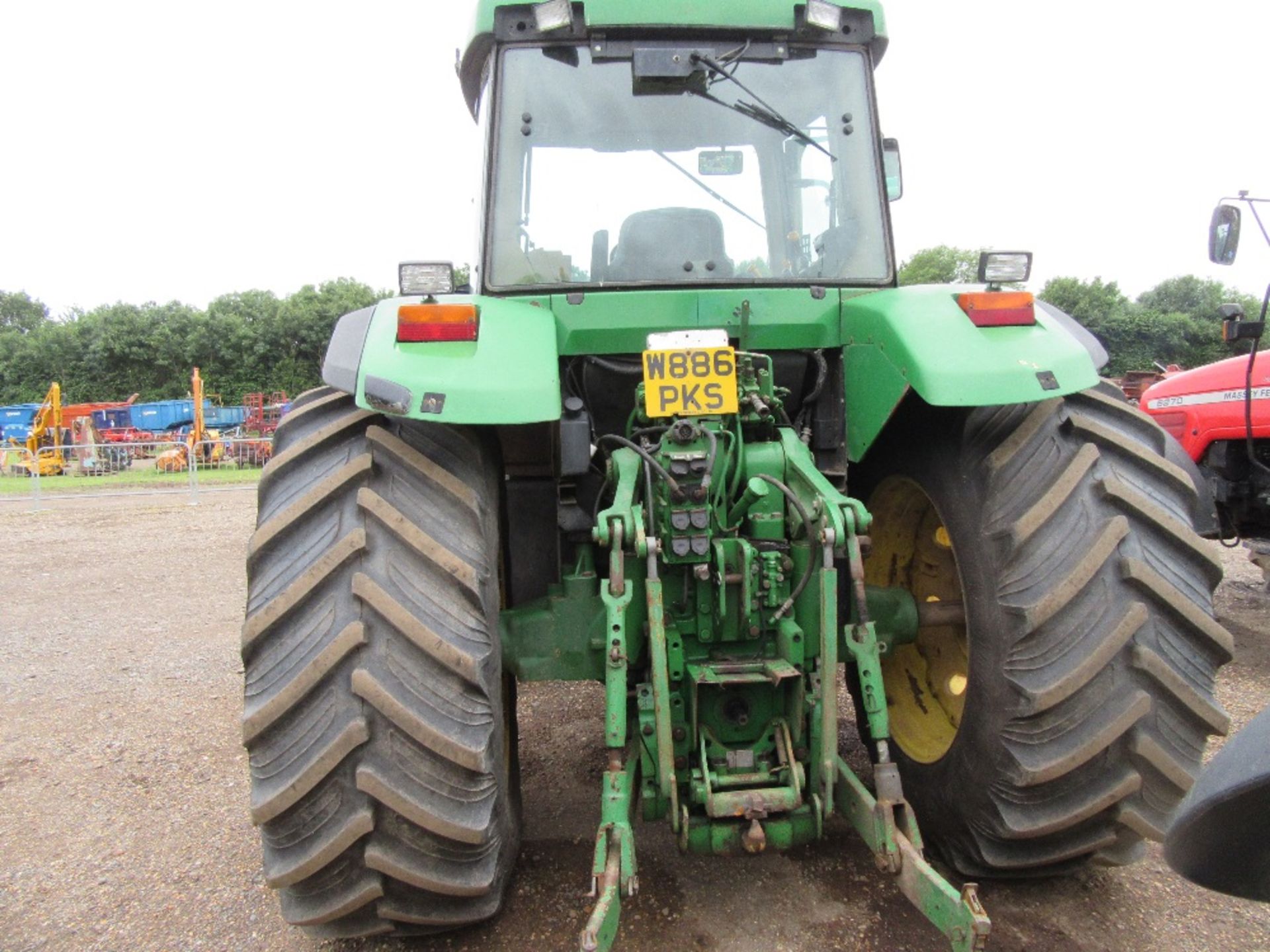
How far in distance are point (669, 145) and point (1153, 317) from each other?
43.2 metres

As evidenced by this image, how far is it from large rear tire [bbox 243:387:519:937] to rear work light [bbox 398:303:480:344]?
1.08 ft

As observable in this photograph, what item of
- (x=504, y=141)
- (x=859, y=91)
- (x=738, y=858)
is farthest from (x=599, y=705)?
(x=859, y=91)

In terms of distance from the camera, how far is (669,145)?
287 cm

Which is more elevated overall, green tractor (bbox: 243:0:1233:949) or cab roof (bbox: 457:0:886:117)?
cab roof (bbox: 457:0:886:117)

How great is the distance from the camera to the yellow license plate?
2.27 meters

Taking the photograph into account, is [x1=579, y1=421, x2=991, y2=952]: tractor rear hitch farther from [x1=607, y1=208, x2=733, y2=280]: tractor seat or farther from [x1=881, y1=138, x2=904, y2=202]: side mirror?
[x1=881, y1=138, x2=904, y2=202]: side mirror

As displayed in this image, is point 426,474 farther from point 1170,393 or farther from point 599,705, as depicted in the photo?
point 1170,393

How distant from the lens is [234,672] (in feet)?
15.9

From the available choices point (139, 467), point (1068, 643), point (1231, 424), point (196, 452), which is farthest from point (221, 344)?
point (1068, 643)

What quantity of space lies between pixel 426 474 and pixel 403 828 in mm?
802

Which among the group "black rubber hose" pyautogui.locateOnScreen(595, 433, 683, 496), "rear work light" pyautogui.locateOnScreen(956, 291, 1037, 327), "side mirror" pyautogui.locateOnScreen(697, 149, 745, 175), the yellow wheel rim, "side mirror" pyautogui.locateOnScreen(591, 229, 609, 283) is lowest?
the yellow wheel rim

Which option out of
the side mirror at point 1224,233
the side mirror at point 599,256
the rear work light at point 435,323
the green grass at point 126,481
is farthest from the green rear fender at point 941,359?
the green grass at point 126,481

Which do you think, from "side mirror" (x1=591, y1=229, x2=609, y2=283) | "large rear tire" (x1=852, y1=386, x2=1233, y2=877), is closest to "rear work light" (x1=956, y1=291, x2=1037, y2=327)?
"large rear tire" (x1=852, y1=386, x2=1233, y2=877)

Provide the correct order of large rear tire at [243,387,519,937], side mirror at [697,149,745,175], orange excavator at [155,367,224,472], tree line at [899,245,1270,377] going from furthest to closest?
1. tree line at [899,245,1270,377]
2. orange excavator at [155,367,224,472]
3. side mirror at [697,149,745,175]
4. large rear tire at [243,387,519,937]
